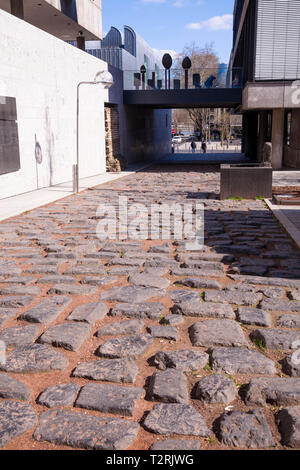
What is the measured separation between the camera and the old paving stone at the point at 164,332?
4047 millimetres

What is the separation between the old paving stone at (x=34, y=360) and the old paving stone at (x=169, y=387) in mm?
748

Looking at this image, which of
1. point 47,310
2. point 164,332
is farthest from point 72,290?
point 164,332

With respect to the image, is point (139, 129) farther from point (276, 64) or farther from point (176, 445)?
point (176, 445)

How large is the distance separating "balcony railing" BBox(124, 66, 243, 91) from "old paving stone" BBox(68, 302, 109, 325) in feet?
66.7

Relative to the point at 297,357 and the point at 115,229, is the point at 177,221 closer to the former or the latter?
the point at 115,229

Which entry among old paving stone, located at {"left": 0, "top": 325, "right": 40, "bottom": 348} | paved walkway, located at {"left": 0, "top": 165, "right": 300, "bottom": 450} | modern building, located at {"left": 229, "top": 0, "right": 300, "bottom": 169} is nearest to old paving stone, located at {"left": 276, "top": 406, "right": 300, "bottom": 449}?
paved walkway, located at {"left": 0, "top": 165, "right": 300, "bottom": 450}

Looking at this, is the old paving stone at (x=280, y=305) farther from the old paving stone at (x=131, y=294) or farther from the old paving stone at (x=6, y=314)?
the old paving stone at (x=6, y=314)

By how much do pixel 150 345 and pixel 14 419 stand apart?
4.41 feet

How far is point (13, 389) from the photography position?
322cm

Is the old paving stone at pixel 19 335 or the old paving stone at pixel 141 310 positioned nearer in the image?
the old paving stone at pixel 19 335

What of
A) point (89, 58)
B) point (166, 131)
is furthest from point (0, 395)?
point (166, 131)

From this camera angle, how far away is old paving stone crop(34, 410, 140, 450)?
2670 mm

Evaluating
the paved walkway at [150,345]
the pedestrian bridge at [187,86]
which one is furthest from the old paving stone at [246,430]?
the pedestrian bridge at [187,86]

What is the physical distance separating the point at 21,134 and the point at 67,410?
1200 cm
